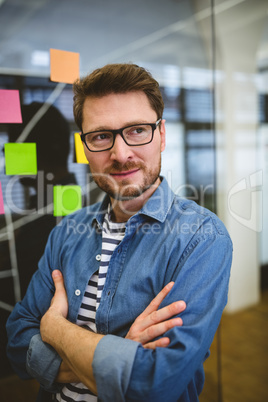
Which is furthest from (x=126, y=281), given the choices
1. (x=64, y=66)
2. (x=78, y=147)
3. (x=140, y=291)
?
(x=64, y=66)

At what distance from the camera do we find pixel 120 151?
1.12 m

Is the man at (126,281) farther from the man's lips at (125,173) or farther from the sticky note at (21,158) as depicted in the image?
the sticky note at (21,158)

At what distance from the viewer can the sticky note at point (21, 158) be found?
134 cm

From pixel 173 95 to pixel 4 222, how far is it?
1.16 meters

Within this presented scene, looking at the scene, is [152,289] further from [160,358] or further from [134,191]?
[134,191]

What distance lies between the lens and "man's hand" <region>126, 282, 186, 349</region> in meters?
0.90

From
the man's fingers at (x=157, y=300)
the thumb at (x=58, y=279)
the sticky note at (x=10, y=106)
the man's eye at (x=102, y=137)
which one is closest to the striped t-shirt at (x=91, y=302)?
the thumb at (x=58, y=279)

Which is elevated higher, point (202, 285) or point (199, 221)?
point (199, 221)

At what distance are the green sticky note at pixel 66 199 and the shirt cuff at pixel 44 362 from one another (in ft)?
1.86

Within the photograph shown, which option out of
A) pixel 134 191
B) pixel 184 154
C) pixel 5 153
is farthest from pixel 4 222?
pixel 184 154

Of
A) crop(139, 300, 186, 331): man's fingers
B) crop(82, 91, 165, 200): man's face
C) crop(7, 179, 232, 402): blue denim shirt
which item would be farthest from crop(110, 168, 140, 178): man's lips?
crop(139, 300, 186, 331): man's fingers

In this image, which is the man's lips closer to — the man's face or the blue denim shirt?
the man's face

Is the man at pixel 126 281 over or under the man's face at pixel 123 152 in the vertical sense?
under

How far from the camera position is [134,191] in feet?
3.91
